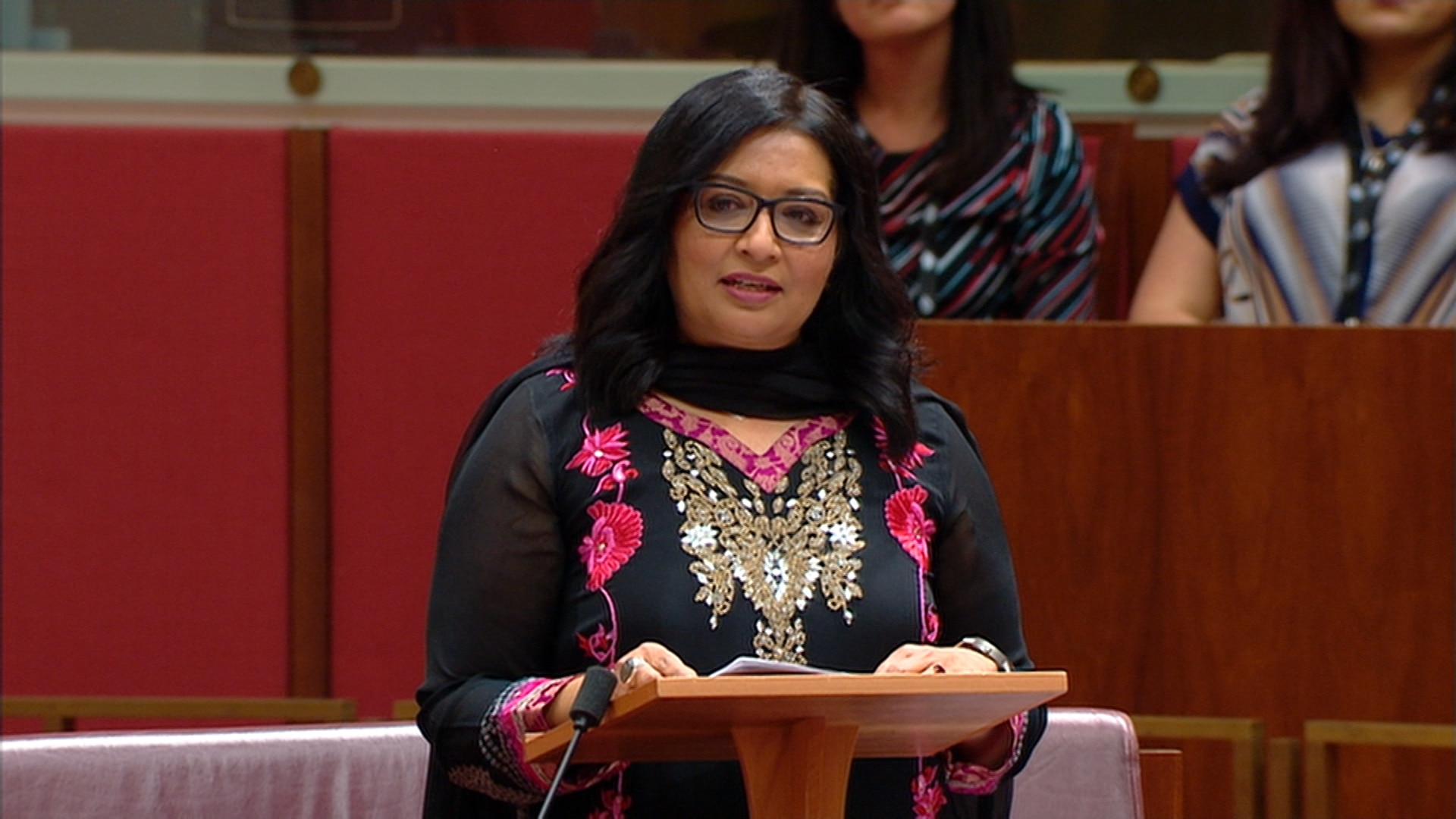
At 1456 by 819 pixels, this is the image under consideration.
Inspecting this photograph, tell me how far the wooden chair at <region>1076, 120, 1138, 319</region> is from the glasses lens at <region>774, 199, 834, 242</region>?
1.45 metres

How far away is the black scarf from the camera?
179cm

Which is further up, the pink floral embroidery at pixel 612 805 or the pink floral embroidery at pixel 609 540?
the pink floral embroidery at pixel 609 540

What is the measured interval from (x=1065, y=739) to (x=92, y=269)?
72.3 inches

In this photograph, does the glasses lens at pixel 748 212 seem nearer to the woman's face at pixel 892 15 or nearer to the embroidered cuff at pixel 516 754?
the embroidered cuff at pixel 516 754

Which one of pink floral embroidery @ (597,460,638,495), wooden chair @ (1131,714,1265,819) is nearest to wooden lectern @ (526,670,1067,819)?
pink floral embroidery @ (597,460,638,495)

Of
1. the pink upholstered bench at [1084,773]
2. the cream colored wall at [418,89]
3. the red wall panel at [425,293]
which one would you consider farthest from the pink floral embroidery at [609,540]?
the cream colored wall at [418,89]

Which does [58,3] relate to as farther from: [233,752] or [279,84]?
[233,752]

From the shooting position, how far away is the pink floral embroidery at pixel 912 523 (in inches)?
68.9

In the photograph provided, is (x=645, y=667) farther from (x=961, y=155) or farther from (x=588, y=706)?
(x=961, y=155)

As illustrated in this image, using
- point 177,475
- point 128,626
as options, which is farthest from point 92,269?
point 128,626

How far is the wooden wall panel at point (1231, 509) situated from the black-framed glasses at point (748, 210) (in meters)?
0.85

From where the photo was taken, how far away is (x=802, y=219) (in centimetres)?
178

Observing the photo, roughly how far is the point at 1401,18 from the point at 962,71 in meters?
0.60

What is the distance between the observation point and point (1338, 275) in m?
2.87
